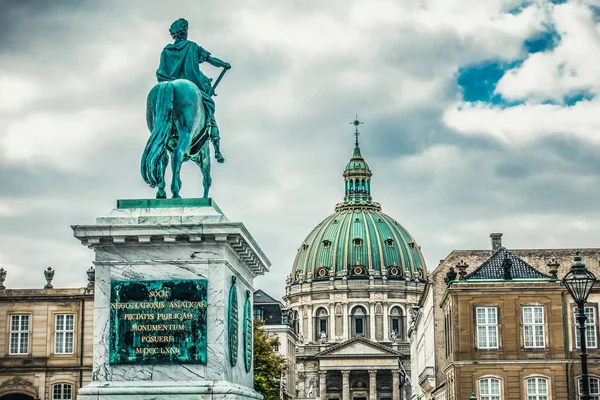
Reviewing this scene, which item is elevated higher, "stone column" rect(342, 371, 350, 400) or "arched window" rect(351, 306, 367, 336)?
"arched window" rect(351, 306, 367, 336)

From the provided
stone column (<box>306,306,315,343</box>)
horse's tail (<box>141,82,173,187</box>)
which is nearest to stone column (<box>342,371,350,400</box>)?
stone column (<box>306,306,315,343</box>)

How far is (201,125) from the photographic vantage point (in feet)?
58.8

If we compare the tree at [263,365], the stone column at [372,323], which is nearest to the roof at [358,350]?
the stone column at [372,323]

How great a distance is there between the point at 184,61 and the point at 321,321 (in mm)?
166438

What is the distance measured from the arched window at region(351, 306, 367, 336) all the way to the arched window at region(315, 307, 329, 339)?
4487 mm

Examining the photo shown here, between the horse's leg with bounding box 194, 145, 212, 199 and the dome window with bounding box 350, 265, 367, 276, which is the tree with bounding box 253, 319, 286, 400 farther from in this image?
the dome window with bounding box 350, 265, 367, 276

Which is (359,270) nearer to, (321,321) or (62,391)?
(321,321)

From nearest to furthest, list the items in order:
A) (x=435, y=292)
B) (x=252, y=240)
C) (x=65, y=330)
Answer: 1. (x=252, y=240)
2. (x=65, y=330)
3. (x=435, y=292)

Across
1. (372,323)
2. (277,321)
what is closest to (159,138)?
(277,321)

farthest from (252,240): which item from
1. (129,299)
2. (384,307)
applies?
(384,307)

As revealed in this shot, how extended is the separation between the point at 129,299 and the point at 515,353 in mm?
36086

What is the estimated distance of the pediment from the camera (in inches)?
6545

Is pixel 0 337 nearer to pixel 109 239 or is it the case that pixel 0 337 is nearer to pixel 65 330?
pixel 65 330

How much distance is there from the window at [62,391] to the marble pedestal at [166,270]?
4316 centimetres
